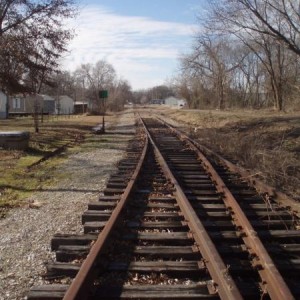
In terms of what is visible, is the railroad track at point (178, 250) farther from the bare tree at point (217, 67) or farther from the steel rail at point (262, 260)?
the bare tree at point (217, 67)

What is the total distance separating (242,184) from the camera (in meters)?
9.62

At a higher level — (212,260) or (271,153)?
(271,153)

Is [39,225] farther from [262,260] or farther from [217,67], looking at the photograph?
[217,67]

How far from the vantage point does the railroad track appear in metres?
4.38

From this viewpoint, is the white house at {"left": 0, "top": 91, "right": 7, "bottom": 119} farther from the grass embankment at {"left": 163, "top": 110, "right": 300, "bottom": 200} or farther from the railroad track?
the railroad track

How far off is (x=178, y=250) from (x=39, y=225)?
2.47 meters

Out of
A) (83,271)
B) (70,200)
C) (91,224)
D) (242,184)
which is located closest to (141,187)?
(70,200)

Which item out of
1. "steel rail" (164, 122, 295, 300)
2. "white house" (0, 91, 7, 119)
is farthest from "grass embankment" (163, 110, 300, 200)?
"white house" (0, 91, 7, 119)

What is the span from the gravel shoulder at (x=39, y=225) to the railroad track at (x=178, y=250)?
249mm

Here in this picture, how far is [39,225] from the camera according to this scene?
6996mm

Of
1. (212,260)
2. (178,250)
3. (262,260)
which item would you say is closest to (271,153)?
(178,250)

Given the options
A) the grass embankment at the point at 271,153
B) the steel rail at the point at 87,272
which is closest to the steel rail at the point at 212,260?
the steel rail at the point at 87,272

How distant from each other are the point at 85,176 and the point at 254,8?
810 inches

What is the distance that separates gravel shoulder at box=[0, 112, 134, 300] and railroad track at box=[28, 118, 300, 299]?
25 cm
